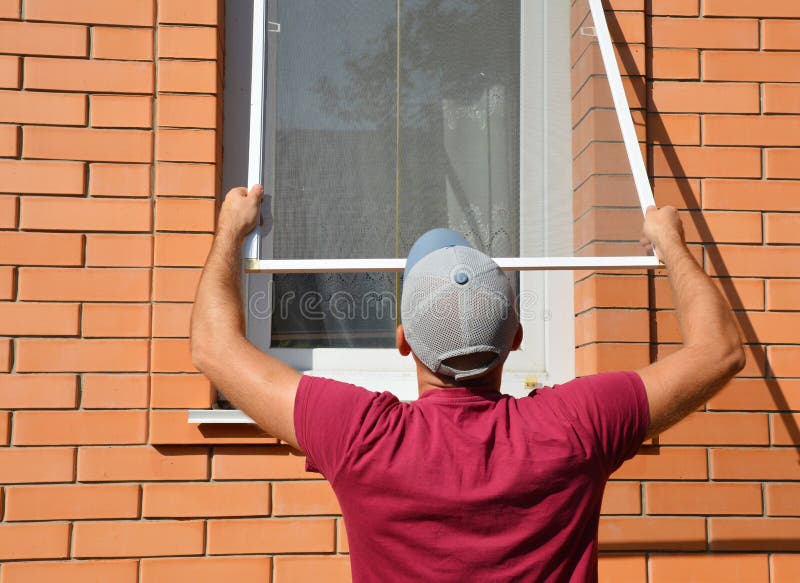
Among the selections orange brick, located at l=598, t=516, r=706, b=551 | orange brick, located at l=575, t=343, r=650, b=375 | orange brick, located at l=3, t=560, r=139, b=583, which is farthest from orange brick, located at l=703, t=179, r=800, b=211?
orange brick, located at l=3, t=560, r=139, b=583

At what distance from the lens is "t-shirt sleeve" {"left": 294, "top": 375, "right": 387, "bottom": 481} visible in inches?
61.1

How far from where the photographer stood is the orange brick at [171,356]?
2.74m

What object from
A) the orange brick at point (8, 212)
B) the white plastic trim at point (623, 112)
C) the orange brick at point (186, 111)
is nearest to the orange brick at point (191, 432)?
the orange brick at point (8, 212)

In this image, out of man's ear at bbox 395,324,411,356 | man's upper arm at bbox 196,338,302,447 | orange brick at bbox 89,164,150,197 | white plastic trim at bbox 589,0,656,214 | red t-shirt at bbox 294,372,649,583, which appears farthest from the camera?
orange brick at bbox 89,164,150,197

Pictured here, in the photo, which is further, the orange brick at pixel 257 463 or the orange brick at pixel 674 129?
the orange brick at pixel 674 129

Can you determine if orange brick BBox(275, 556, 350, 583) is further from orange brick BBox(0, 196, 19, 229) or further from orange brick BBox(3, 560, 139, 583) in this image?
orange brick BBox(0, 196, 19, 229)

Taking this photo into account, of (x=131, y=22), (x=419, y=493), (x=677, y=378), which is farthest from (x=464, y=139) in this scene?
(x=419, y=493)

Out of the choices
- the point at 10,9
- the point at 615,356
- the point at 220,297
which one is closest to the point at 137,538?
the point at 220,297

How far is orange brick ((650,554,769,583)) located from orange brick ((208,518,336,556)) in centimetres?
98

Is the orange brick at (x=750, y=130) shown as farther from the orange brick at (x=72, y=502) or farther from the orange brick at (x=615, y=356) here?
the orange brick at (x=72, y=502)

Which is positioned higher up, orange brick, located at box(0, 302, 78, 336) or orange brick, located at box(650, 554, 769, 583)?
orange brick, located at box(0, 302, 78, 336)

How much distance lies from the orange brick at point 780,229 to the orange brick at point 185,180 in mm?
1693

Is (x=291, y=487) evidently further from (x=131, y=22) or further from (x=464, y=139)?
(x=131, y=22)

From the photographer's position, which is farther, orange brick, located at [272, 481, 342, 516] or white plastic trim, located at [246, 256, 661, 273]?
orange brick, located at [272, 481, 342, 516]
